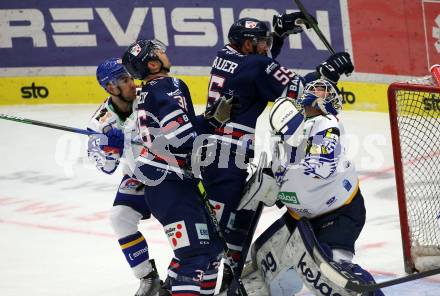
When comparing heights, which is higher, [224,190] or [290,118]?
[290,118]

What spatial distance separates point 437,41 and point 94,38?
123 inches

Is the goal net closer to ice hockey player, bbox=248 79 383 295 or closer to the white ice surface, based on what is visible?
the white ice surface

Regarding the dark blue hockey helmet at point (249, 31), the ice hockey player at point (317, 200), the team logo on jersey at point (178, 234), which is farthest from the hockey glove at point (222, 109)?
the team logo on jersey at point (178, 234)

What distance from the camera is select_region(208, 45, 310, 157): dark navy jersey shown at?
15.6ft

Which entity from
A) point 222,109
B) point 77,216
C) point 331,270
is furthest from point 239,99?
point 77,216

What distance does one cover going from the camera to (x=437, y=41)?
25.6 feet

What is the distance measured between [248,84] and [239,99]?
0.09 meters

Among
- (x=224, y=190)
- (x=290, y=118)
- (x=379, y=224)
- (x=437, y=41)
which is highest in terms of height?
(x=437, y=41)

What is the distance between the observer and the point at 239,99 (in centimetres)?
476

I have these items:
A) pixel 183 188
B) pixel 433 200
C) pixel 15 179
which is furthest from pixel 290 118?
pixel 15 179

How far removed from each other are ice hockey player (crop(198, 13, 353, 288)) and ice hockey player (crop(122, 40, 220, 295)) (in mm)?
335

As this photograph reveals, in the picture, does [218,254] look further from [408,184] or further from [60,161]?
[60,161]

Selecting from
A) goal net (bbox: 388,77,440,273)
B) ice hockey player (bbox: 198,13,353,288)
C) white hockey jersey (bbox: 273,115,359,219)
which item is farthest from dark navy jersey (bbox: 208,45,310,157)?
goal net (bbox: 388,77,440,273)

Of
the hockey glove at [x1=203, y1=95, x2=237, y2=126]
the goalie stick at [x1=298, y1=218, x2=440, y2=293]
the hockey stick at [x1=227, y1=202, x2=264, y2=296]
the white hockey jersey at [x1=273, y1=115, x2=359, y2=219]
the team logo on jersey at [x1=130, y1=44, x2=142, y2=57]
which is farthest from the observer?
the hockey stick at [x1=227, y1=202, x2=264, y2=296]
